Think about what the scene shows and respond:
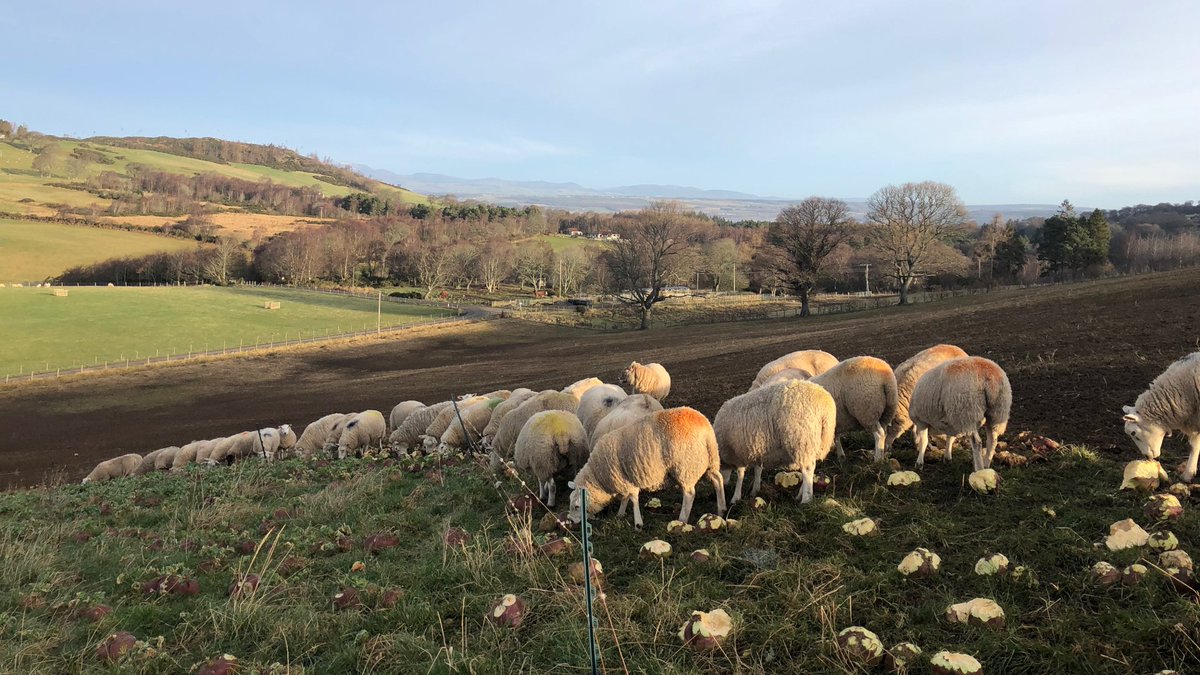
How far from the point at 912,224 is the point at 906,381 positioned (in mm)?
57157

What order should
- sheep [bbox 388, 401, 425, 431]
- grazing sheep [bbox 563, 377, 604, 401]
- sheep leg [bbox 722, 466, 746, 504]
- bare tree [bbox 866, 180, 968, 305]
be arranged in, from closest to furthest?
1. sheep leg [bbox 722, 466, 746, 504]
2. grazing sheep [bbox 563, 377, 604, 401]
3. sheep [bbox 388, 401, 425, 431]
4. bare tree [bbox 866, 180, 968, 305]

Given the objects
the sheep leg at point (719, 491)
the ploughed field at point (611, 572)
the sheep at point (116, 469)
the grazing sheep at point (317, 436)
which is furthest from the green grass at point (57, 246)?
the sheep leg at point (719, 491)

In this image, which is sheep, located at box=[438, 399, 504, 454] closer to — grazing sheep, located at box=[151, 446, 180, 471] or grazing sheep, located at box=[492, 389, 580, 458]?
grazing sheep, located at box=[492, 389, 580, 458]

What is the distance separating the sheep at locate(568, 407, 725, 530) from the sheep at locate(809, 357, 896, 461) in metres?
2.53

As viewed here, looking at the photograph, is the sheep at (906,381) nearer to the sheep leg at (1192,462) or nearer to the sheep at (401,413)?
the sheep leg at (1192,462)

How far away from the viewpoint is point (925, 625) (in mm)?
4516

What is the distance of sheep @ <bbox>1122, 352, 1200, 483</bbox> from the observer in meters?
7.13

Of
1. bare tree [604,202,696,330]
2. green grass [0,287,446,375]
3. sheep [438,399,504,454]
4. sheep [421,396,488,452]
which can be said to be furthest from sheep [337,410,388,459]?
bare tree [604,202,696,330]

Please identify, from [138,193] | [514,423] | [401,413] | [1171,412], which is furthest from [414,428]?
[138,193]

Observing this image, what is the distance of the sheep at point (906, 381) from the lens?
9.28 metres

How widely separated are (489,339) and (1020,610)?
A: 58.2 meters

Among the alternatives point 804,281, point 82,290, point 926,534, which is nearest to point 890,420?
point 926,534

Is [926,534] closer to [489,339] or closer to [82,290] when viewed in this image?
[489,339]

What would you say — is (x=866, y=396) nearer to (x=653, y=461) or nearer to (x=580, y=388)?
(x=653, y=461)
